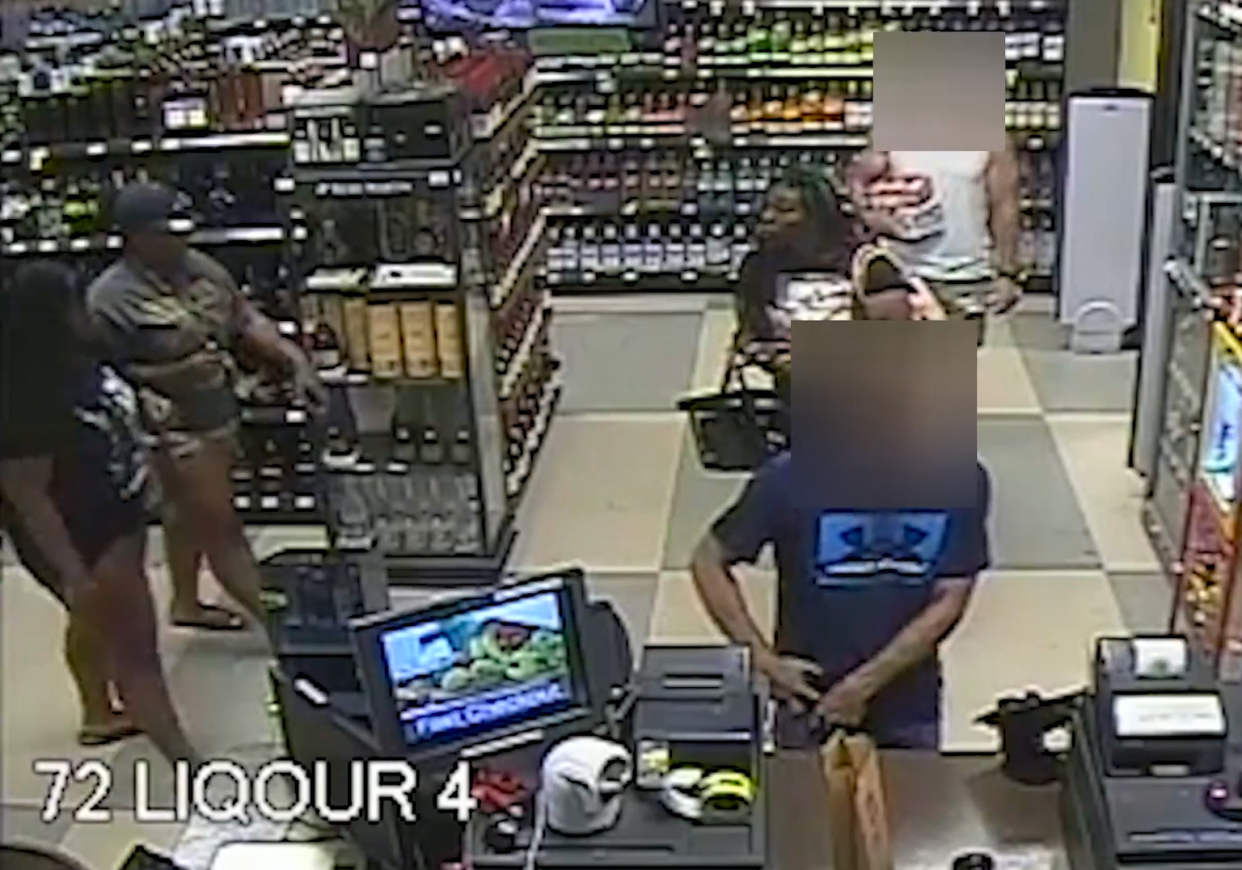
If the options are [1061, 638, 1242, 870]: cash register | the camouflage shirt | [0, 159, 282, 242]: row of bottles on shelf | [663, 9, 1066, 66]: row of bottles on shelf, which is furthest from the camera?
[663, 9, 1066, 66]: row of bottles on shelf

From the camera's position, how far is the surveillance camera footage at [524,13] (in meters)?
5.61

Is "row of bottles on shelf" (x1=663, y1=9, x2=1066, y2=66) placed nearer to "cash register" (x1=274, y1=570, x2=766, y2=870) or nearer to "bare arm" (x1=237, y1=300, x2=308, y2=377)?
"bare arm" (x1=237, y1=300, x2=308, y2=377)

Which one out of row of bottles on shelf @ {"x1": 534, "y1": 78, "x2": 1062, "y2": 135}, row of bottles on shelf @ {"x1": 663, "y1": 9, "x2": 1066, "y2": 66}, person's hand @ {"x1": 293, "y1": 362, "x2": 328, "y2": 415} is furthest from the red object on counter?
row of bottles on shelf @ {"x1": 534, "y1": 78, "x2": 1062, "y2": 135}

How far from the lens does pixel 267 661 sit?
4.01m

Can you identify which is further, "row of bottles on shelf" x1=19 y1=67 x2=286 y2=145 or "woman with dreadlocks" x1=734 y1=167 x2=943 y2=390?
"row of bottles on shelf" x1=19 y1=67 x2=286 y2=145

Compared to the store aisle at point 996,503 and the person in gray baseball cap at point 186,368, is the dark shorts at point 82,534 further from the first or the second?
the store aisle at point 996,503

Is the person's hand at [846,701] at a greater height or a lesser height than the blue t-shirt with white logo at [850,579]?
lesser

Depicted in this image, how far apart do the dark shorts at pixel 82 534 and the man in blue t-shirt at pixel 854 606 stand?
101 centimetres

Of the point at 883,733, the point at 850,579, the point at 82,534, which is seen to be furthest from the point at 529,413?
the point at 883,733

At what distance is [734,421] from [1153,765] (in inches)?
138

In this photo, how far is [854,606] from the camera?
9.02 feet

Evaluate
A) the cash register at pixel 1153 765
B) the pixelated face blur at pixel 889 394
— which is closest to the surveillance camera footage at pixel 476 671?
the pixelated face blur at pixel 889 394

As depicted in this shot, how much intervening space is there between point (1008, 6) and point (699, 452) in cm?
228

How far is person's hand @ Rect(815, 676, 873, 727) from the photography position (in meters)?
2.65
